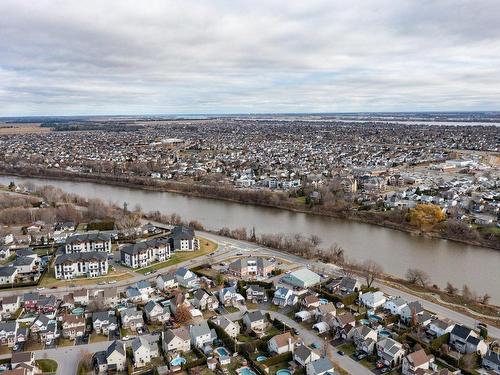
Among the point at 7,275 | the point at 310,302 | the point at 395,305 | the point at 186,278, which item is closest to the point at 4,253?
the point at 7,275

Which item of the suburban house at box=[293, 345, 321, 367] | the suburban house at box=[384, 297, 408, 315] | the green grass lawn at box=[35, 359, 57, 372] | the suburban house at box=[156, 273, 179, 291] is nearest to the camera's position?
the green grass lawn at box=[35, 359, 57, 372]

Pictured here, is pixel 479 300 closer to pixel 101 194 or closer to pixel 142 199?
pixel 142 199

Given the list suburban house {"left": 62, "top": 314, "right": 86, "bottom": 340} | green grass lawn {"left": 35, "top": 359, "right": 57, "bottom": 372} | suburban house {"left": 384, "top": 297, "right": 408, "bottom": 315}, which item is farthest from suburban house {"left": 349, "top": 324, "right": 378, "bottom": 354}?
green grass lawn {"left": 35, "top": 359, "right": 57, "bottom": 372}

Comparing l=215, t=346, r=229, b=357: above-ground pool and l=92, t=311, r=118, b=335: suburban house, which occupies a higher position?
l=92, t=311, r=118, b=335: suburban house

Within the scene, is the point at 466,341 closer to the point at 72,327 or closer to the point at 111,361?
the point at 111,361

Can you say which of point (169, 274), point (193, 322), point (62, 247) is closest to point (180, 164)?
point (62, 247)

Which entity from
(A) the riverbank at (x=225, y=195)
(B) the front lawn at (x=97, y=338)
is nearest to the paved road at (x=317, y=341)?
(B) the front lawn at (x=97, y=338)

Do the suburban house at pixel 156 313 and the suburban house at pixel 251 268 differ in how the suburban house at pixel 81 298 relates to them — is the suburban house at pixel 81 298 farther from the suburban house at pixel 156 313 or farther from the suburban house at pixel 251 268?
the suburban house at pixel 251 268

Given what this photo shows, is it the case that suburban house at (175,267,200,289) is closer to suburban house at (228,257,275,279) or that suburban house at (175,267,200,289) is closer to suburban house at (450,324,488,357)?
suburban house at (228,257,275,279)
